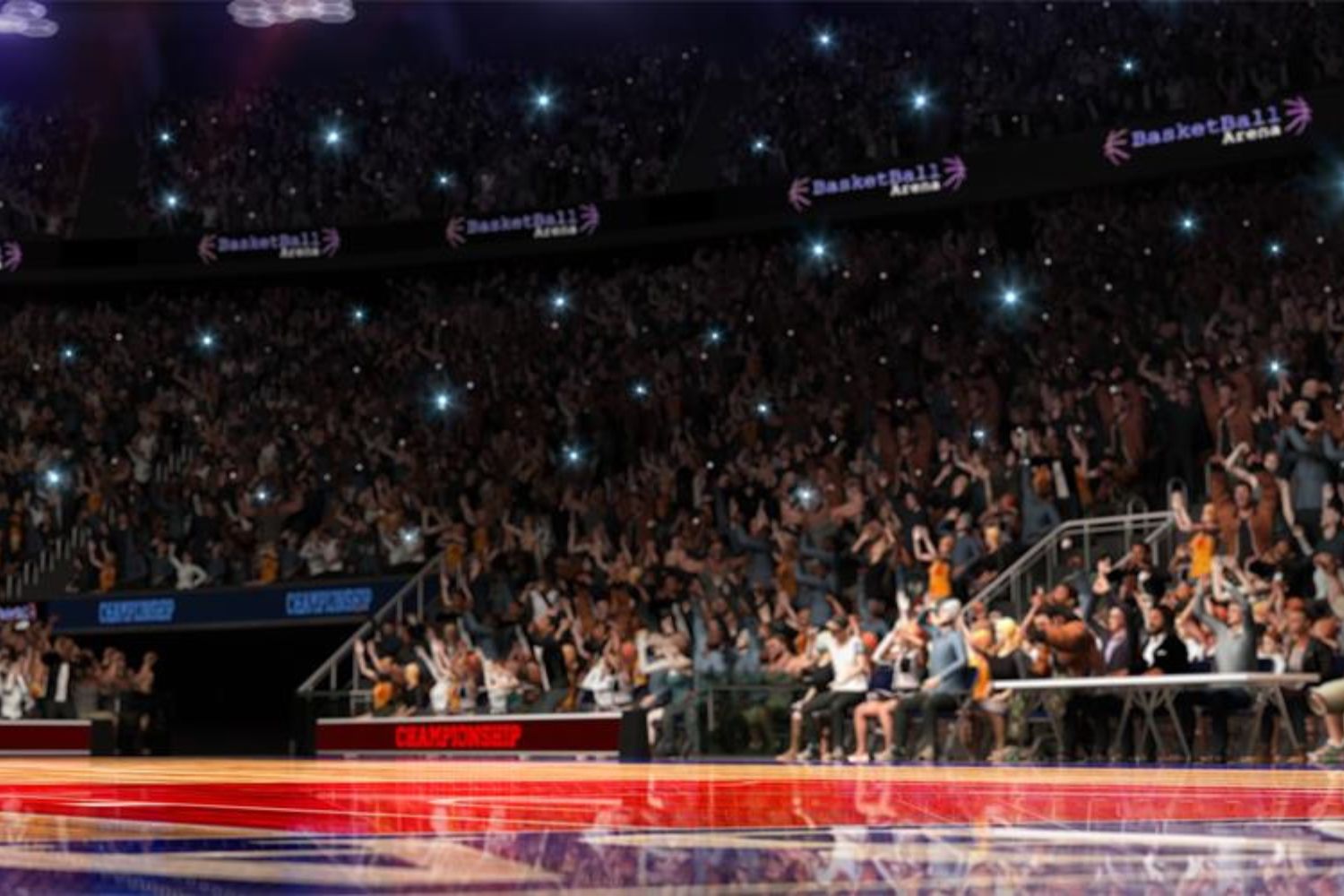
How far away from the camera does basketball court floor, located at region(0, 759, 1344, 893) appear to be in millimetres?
5480

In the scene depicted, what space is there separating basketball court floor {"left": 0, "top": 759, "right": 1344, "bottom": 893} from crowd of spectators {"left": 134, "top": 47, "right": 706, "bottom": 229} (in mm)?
28256

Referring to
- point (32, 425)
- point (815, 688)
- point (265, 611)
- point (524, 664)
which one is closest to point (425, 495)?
point (265, 611)

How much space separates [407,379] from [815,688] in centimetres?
1660

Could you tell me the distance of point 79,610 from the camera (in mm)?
37312

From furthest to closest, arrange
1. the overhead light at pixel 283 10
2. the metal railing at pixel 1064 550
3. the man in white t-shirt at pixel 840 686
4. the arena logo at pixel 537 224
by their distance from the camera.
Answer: the arena logo at pixel 537 224, the overhead light at pixel 283 10, the metal railing at pixel 1064 550, the man in white t-shirt at pixel 840 686

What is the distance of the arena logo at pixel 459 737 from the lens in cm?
2803

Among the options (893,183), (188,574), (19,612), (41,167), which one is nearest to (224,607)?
(188,574)

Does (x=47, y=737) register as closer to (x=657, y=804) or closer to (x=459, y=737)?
(x=459, y=737)

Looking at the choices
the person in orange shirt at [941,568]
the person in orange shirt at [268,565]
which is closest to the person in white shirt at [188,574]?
the person in orange shirt at [268,565]

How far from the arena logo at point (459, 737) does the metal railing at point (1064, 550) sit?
725cm

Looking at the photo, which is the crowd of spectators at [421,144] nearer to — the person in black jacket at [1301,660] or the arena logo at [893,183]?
the arena logo at [893,183]

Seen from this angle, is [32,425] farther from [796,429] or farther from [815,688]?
[815,688]

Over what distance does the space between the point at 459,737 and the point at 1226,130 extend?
45.9 ft

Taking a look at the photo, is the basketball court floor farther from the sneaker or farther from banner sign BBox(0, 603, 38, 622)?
banner sign BBox(0, 603, 38, 622)
